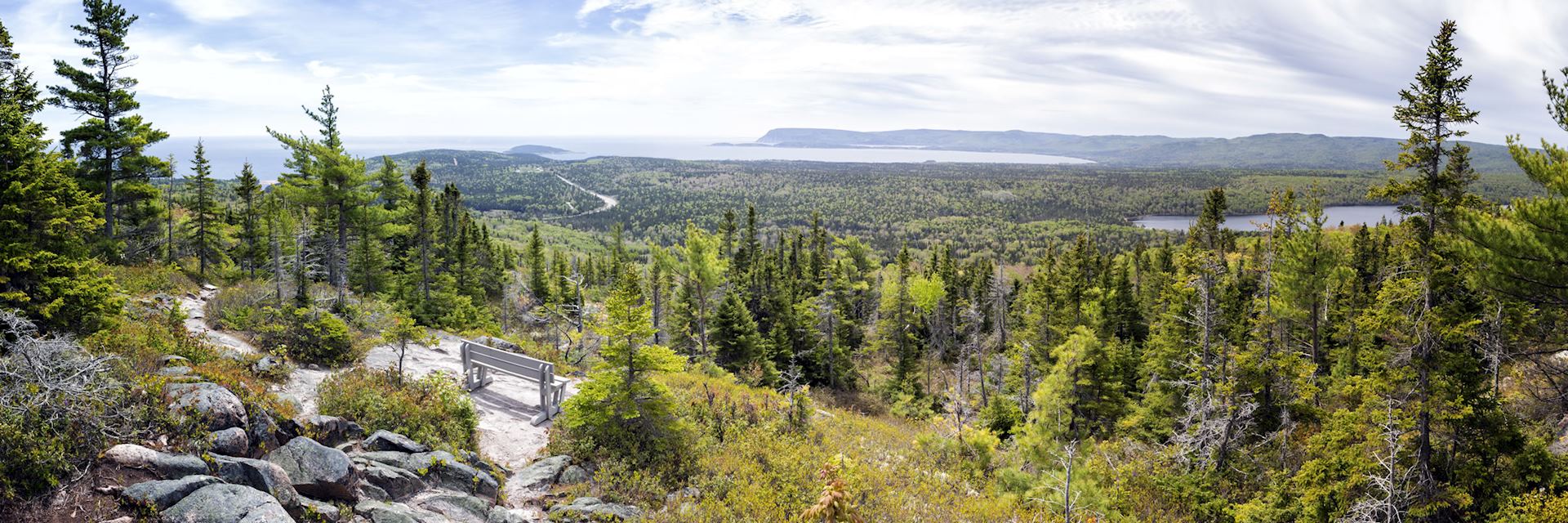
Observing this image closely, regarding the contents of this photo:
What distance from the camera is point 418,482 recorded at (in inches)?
356

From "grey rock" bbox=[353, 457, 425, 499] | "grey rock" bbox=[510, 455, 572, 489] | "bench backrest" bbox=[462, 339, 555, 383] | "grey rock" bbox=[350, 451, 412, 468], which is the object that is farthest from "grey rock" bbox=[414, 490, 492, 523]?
"bench backrest" bbox=[462, 339, 555, 383]

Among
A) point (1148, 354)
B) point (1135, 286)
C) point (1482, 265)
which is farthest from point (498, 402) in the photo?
point (1135, 286)

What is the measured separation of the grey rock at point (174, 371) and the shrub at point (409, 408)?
185 cm

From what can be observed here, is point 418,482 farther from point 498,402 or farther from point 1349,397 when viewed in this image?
point 1349,397

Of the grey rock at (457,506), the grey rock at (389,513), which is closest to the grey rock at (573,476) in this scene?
the grey rock at (457,506)

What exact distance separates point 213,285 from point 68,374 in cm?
2123

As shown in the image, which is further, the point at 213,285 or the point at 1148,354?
the point at 1148,354

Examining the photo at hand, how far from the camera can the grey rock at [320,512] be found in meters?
7.23

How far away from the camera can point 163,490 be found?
651 centimetres

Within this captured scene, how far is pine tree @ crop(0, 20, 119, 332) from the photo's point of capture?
9172 mm

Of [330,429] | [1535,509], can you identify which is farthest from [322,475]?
[1535,509]

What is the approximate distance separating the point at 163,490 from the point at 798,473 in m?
7.87

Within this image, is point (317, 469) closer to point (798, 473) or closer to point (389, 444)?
point (389, 444)

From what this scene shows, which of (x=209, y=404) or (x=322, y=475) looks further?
(x=209, y=404)
